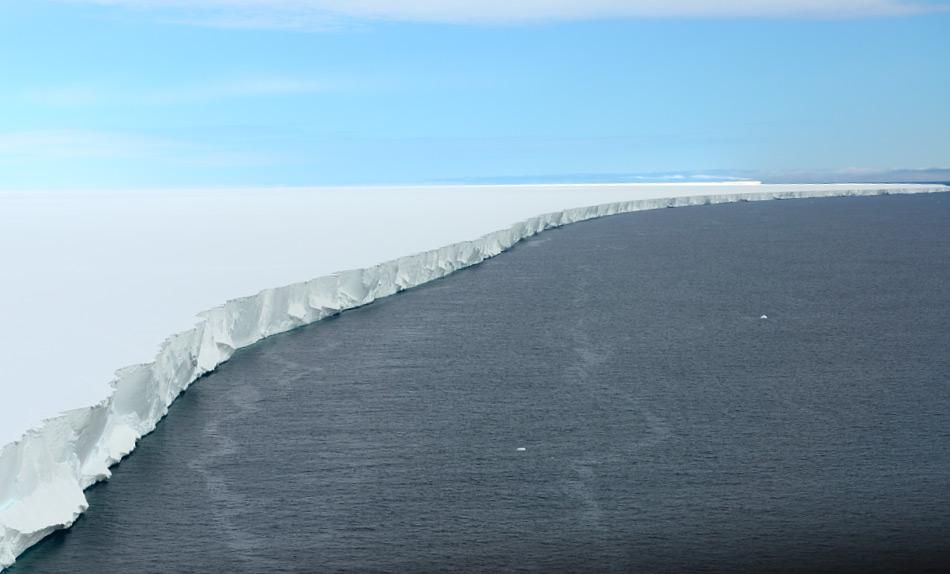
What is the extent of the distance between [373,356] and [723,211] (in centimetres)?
4855

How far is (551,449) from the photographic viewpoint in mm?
11977

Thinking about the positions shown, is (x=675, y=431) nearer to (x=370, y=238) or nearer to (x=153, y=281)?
(x=153, y=281)

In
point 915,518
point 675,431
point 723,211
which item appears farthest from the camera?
point 723,211

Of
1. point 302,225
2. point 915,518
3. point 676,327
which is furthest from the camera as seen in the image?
point 302,225

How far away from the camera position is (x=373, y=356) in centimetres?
1716

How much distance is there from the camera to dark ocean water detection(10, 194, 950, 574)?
9.18 meters

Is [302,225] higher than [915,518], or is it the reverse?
[302,225]

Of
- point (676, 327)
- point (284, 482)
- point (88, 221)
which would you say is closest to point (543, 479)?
point (284, 482)

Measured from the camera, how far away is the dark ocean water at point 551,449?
9.18 m

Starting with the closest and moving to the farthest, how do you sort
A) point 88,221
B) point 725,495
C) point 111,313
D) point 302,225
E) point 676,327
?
1. point 725,495
2. point 111,313
3. point 676,327
4. point 302,225
5. point 88,221

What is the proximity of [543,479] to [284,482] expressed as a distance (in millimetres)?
2301

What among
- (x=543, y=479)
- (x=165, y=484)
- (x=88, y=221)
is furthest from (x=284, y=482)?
(x=88, y=221)

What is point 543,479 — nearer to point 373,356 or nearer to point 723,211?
point 373,356

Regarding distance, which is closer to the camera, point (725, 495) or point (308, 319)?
point (725, 495)
